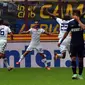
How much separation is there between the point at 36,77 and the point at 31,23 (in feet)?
13.9

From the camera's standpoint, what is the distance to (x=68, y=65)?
18.8m

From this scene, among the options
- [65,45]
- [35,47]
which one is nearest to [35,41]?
[35,47]

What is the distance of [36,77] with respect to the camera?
14.9 metres

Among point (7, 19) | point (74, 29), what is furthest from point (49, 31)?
point (74, 29)

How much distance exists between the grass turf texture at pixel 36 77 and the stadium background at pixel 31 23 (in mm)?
808

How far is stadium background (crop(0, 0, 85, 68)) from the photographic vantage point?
18594mm

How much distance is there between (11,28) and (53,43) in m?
1.64

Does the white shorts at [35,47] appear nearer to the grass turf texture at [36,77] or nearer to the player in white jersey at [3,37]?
the grass turf texture at [36,77]

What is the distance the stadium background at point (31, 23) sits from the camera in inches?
732

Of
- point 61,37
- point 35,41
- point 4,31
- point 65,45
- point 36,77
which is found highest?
point 4,31

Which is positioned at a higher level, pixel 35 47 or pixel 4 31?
pixel 4 31

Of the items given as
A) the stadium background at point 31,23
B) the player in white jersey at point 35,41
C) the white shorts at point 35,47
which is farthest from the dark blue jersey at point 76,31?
the stadium background at point 31,23

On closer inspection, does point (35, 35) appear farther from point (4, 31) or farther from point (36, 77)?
point (36, 77)

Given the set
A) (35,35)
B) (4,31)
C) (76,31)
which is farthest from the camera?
(35,35)
